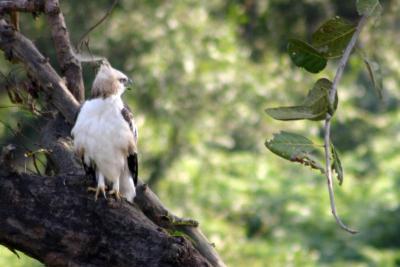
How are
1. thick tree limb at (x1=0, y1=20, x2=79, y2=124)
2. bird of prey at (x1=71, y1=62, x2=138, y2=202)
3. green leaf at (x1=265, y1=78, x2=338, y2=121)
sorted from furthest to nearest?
thick tree limb at (x1=0, y1=20, x2=79, y2=124) < bird of prey at (x1=71, y1=62, x2=138, y2=202) < green leaf at (x1=265, y1=78, x2=338, y2=121)

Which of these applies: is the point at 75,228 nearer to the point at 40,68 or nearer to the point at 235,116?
the point at 40,68

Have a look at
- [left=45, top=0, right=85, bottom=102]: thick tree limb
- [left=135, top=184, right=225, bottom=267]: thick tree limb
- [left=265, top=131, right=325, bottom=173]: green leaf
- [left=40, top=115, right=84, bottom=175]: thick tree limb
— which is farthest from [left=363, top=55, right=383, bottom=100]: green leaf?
[left=45, top=0, right=85, bottom=102]: thick tree limb

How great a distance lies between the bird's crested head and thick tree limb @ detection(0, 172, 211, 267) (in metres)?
0.67

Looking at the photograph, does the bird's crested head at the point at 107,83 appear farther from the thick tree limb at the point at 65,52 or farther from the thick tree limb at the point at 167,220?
the thick tree limb at the point at 167,220

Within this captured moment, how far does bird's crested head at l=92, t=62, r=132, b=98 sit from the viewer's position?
4.25 metres

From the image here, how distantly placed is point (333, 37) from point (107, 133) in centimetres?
129

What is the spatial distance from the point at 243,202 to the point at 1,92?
297cm

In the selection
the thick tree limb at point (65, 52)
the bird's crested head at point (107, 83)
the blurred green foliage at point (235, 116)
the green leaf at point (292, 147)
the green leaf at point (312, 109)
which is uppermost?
the blurred green foliage at point (235, 116)

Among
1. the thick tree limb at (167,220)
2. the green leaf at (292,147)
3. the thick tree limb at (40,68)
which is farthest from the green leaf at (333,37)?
the thick tree limb at (40,68)

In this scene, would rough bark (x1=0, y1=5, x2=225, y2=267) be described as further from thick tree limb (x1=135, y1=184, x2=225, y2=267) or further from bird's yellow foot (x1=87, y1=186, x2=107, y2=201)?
thick tree limb (x1=135, y1=184, x2=225, y2=267)

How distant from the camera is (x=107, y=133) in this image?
4.17m

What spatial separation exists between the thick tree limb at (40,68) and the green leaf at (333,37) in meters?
1.47

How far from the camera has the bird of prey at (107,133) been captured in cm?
415

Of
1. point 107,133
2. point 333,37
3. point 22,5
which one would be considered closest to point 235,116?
point 22,5
